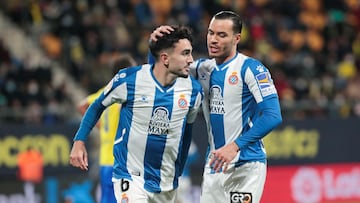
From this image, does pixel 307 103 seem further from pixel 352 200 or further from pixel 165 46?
pixel 165 46

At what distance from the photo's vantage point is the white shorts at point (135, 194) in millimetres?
7391

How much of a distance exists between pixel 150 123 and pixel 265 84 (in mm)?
1020

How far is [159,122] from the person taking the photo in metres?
7.48

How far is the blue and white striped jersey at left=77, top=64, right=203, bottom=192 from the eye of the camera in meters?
7.48

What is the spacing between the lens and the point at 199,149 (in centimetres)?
1612

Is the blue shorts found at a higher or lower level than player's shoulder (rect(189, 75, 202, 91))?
lower

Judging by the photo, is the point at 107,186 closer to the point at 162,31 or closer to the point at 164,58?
the point at 164,58

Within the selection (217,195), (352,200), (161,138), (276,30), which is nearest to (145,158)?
(161,138)

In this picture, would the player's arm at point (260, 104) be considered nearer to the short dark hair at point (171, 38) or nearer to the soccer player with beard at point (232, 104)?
the soccer player with beard at point (232, 104)

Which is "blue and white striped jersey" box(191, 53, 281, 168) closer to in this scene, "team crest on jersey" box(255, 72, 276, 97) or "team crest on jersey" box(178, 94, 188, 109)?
"team crest on jersey" box(255, 72, 276, 97)

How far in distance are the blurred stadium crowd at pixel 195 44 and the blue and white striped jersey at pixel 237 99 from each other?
8523 mm

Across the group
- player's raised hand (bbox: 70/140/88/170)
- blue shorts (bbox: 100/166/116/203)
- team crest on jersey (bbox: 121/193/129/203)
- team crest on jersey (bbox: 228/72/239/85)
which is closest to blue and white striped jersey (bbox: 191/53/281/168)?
team crest on jersey (bbox: 228/72/239/85)

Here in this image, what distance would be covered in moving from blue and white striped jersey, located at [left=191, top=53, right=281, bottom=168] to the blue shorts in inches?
84.4

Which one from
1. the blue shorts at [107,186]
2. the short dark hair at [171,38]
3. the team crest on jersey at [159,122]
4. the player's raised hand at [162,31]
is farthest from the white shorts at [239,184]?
the blue shorts at [107,186]
